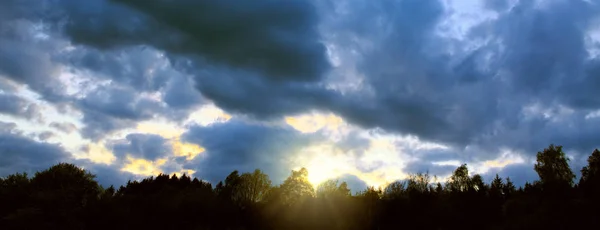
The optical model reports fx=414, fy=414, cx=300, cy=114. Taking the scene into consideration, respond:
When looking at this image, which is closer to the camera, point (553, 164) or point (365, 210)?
point (365, 210)

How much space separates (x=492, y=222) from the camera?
27891 millimetres

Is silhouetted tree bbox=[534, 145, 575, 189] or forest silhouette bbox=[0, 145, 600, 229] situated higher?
silhouetted tree bbox=[534, 145, 575, 189]

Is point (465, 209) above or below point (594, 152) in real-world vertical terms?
below

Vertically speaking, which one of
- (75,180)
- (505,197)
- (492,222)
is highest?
(75,180)

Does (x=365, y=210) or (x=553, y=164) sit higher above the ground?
(x=553, y=164)

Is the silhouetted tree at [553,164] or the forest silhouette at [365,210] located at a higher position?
the silhouetted tree at [553,164]

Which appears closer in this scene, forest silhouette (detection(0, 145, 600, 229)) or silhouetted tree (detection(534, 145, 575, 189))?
forest silhouette (detection(0, 145, 600, 229))

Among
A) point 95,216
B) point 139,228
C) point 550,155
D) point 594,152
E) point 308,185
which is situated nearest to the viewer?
point 139,228

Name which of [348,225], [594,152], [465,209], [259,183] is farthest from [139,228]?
[594,152]

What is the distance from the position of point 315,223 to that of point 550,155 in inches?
2432

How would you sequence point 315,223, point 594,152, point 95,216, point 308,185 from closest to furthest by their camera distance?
point 315,223 < point 95,216 < point 594,152 < point 308,185

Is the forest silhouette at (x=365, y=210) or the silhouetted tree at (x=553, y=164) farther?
the silhouetted tree at (x=553, y=164)

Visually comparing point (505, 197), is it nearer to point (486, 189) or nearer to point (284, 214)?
point (486, 189)

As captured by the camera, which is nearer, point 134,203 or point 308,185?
point 134,203
